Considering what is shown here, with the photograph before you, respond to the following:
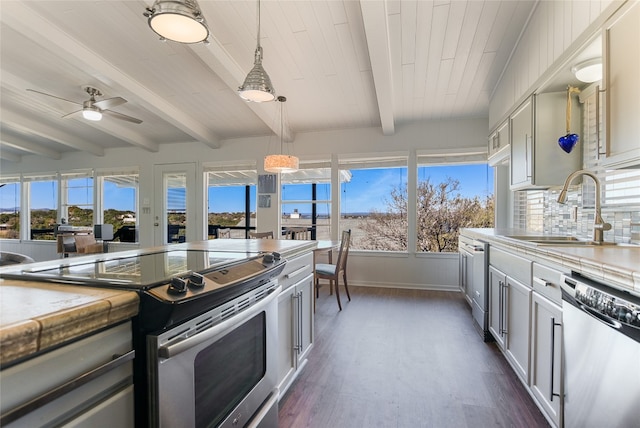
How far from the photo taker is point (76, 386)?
0.62 metres

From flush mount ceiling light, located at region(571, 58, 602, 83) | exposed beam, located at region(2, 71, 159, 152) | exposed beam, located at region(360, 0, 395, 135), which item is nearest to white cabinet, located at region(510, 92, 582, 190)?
flush mount ceiling light, located at region(571, 58, 602, 83)

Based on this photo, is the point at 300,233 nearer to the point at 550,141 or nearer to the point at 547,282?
the point at 550,141

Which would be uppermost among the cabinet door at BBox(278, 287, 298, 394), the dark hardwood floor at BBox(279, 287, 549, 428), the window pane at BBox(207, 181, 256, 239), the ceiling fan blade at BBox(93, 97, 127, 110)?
the ceiling fan blade at BBox(93, 97, 127, 110)

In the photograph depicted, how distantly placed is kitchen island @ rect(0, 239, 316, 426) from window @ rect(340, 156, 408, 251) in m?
4.21

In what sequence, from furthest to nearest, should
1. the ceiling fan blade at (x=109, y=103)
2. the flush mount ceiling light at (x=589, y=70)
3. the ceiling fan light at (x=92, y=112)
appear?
the ceiling fan light at (x=92, y=112), the ceiling fan blade at (x=109, y=103), the flush mount ceiling light at (x=589, y=70)

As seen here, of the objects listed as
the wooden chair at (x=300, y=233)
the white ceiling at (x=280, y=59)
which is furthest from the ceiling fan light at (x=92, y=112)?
the wooden chair at (x=300, y=233)

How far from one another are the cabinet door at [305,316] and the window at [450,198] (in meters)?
2.92

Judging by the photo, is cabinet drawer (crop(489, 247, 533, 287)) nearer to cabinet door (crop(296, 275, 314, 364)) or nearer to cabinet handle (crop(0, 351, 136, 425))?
cabinet door (crop(296, 275, 314, 364))

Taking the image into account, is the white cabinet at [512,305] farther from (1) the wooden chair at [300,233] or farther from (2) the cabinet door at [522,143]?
(1) the wooden chair at [300,233]

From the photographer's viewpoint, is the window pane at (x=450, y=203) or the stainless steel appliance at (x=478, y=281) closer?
the stainless steel appliance at (x=478, y=281)

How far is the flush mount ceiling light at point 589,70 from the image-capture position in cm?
189

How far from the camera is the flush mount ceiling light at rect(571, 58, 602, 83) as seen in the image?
1889 millimetres

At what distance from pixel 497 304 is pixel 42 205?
353 inches

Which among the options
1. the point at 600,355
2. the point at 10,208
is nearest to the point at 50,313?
the point at 600,355
